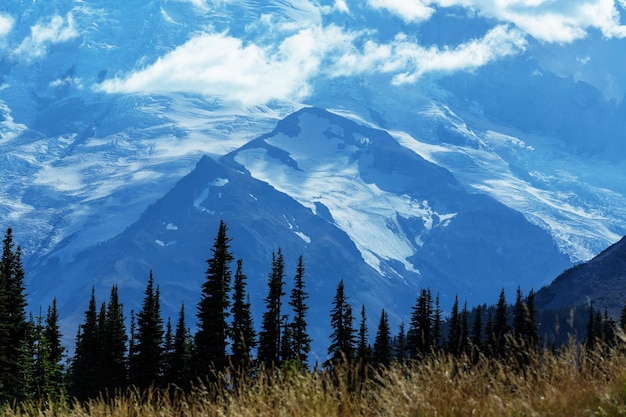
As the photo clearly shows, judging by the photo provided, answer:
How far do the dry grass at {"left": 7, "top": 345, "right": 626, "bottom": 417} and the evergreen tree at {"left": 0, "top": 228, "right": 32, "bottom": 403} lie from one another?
31678mm

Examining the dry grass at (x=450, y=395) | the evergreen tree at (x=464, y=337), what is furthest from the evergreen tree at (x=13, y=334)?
the dry grass at (x=450, y=395)

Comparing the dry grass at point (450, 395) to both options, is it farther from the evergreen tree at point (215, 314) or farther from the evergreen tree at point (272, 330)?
the evergreen tree at point (272, 330)

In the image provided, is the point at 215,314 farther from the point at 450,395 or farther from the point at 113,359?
the point at 450,395

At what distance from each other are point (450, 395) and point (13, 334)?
43.8 meters

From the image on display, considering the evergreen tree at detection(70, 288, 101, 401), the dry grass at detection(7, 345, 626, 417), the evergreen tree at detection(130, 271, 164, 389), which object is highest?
the dry grass at detection(7, 345, 626, 417)

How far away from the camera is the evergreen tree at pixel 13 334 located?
40.8 metres

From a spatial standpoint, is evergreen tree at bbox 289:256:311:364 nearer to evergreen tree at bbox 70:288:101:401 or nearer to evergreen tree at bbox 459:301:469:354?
evergreen tree at bbox 459:301:469:354

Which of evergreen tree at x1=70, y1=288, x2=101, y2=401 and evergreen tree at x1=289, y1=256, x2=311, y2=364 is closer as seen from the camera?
evergreen tree at x1=70, y1=288, x2=101, y2=401

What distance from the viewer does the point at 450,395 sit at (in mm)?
8203

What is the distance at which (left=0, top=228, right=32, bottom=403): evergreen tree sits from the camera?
40797 mm

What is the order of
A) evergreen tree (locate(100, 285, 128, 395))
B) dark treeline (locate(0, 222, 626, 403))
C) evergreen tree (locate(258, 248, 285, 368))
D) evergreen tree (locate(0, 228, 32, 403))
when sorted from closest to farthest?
evergreen tree (locate(0, 228, 32, 403)) → dark treeline (locate(0, 222, 626, 403)) → evergreen tree (locate(100, 285, 128, 395)) → evergreen tree (locate(258, 248, 285, 368))

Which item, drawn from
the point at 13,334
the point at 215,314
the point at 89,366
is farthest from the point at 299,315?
the point at 13,334

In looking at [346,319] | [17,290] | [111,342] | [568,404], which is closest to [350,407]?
[568,404]

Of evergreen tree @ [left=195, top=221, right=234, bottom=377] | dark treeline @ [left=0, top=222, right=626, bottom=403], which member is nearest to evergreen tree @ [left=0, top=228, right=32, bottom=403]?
dark treeline @ [left=0, top=222, right=626, bottom=403]
